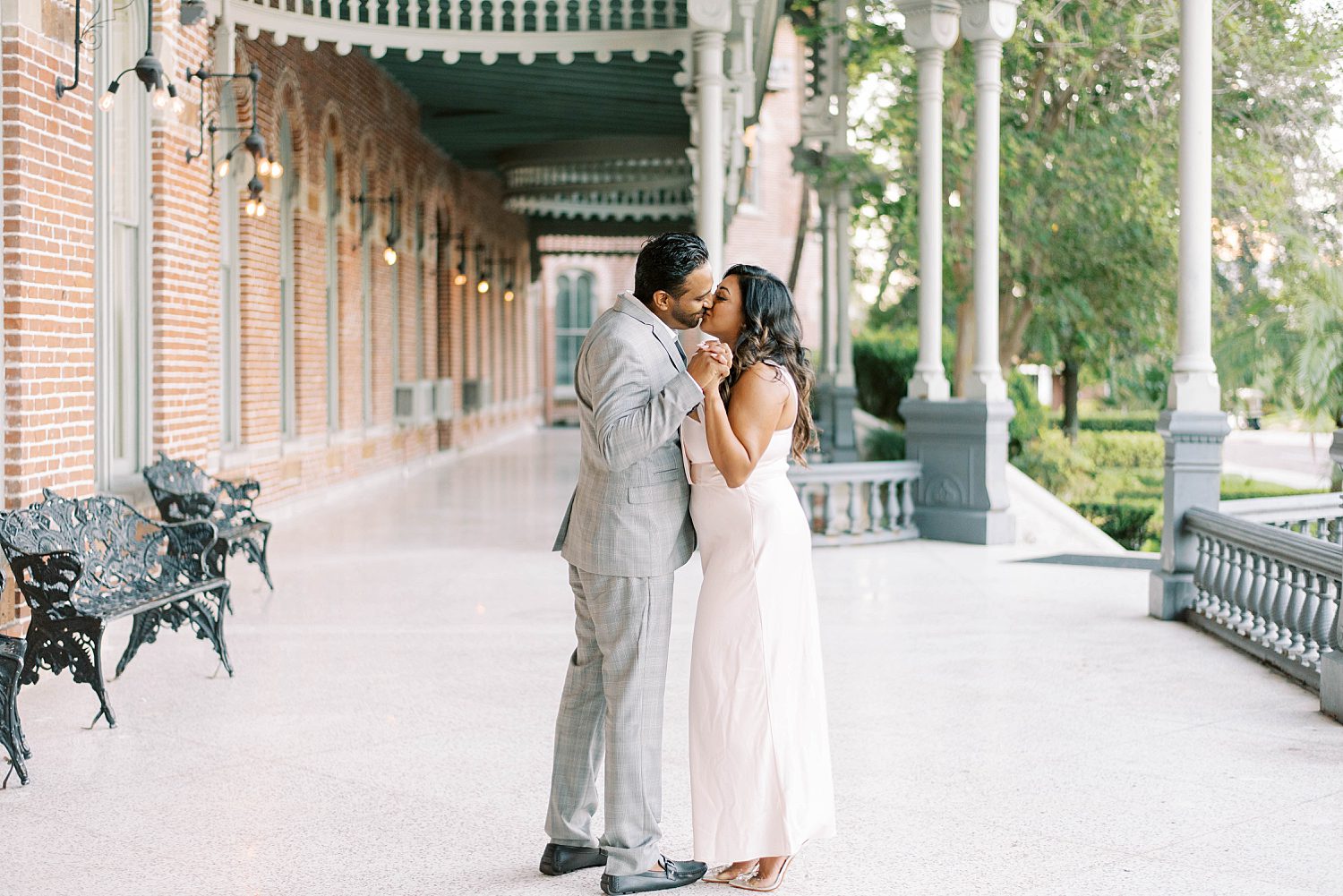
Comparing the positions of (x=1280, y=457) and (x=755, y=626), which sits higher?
(x=755, y=626)

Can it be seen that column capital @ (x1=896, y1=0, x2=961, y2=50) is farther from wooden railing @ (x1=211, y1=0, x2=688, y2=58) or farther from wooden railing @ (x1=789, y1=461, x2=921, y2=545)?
wooden railing @ (x1=789, y1=461, x2=921, y2=545)

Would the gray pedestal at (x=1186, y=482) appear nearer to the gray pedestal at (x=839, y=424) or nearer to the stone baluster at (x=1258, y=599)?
the stone baluster at (x=1258, y=599)

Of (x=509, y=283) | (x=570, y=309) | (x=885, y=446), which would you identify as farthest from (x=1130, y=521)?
(x=570, y=309)

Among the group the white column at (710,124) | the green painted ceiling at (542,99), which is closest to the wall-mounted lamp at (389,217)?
the green painted ceiling at (542,99)

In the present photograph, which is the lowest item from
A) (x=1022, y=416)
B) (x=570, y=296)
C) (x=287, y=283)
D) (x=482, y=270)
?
(x=1022, y=416)

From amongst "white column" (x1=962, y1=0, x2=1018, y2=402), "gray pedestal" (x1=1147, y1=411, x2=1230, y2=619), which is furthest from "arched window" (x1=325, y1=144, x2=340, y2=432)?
"gray pedestal" (x1=1147, y1=411, x2=1230, y2=619)

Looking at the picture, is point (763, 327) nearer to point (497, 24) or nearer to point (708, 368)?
point (708, 368)

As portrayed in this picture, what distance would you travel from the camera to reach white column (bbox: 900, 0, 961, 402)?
12.7 m

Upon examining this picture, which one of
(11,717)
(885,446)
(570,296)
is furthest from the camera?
(570,296)

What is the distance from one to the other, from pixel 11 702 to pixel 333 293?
38.9 ft

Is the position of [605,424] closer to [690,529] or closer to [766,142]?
[690,529]

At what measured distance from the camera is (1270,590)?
24.0ft

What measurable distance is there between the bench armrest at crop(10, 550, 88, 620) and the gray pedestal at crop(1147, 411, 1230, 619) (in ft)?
20.2

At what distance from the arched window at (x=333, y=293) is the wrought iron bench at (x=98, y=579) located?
8890mm
